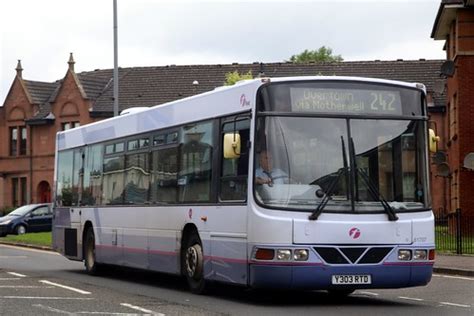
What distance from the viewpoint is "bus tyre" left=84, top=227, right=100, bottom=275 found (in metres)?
21.3

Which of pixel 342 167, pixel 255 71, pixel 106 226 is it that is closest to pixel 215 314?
pixel 342 167

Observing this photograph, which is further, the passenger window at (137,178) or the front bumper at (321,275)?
the passenger window at (137,178)

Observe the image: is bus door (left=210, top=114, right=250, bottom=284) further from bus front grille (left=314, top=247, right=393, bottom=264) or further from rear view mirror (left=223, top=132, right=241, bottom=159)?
bus front grille (left=314, top=247, right=393, bottom=264)

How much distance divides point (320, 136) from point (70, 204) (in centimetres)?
984

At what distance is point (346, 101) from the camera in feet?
47.6

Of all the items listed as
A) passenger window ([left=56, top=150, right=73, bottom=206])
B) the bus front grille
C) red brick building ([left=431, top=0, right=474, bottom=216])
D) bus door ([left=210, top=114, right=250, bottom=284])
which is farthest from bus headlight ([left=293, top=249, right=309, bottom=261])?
red brick building ([left=431, top=0, right=474, bottom=216])

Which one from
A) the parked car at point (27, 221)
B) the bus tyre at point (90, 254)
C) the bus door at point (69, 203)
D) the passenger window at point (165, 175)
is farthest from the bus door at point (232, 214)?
the parked car at point (27, 221)

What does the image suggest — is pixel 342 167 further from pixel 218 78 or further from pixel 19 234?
pixel 218 78

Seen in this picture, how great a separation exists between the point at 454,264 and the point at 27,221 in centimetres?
2972

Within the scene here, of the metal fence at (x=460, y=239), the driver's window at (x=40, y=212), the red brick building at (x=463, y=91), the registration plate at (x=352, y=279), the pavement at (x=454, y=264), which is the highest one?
the red brick building at (x=463, y=91)

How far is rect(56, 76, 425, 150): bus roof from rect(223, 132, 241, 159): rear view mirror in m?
0.41

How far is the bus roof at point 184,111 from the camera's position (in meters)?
14.6

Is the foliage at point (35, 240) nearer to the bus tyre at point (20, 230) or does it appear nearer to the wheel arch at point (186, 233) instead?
the bus tyre at point (20, 230)

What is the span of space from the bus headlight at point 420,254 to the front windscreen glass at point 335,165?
1.92ft
